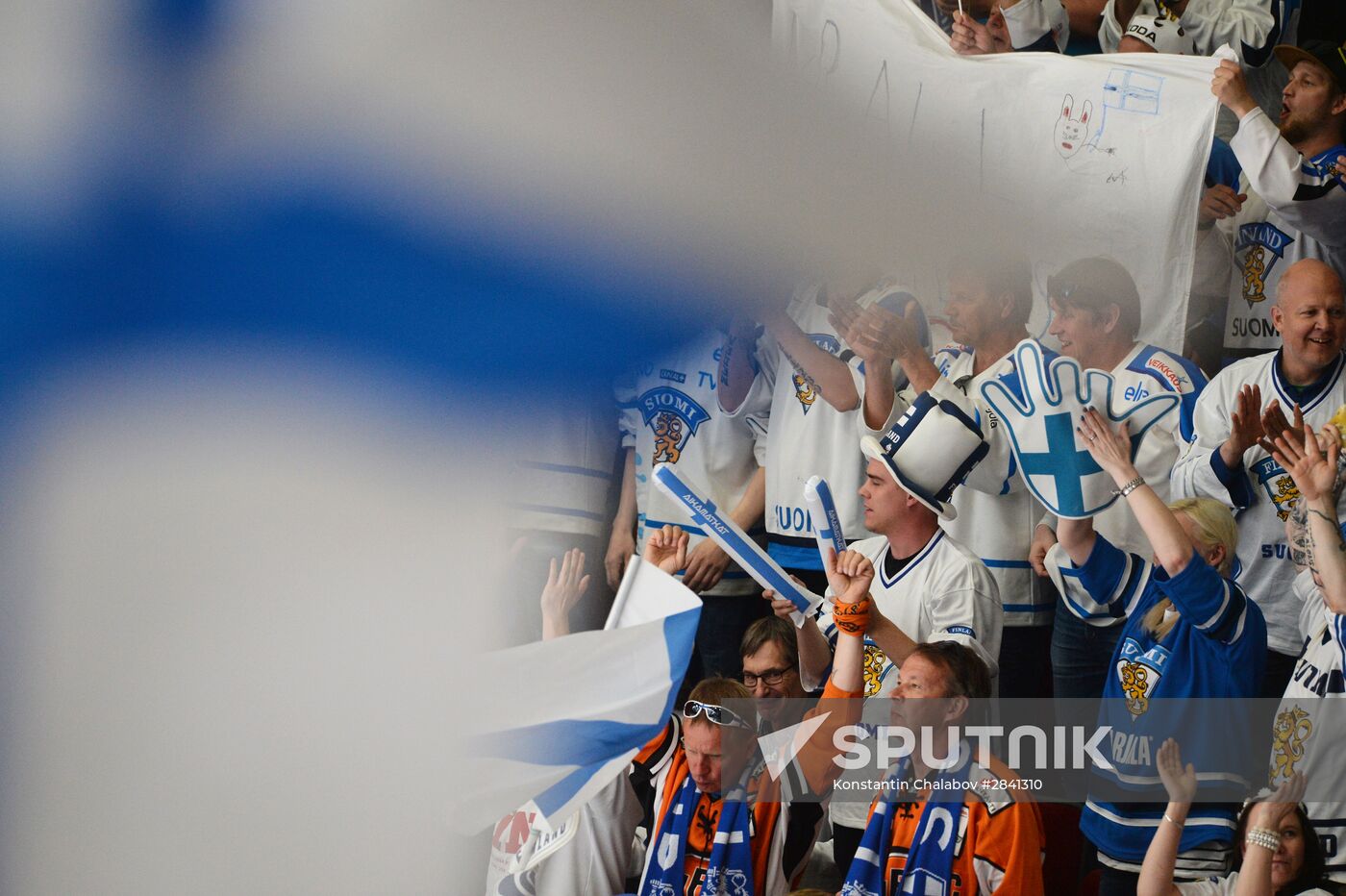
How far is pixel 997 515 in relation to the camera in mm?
3154

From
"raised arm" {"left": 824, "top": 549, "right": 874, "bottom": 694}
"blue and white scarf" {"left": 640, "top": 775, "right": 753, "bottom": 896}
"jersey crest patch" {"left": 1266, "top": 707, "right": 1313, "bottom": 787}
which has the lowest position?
"blue and white scarf" {"left": 640, "top": 775, "right": 753, "bottom": 896}

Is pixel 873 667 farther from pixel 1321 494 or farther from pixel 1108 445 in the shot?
pixel 1321 494

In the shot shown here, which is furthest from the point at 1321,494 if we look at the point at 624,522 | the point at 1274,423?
the point at 624,522

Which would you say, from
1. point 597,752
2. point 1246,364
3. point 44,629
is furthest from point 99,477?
point 1246,364

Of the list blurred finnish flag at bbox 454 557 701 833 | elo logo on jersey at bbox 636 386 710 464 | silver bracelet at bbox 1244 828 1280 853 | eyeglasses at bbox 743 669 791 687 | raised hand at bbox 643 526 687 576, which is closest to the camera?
blurred finnish flag at bbox 454 557 701 833

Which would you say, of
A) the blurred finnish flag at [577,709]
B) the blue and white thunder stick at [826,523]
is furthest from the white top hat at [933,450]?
the blurred finnish flag at [577,709]

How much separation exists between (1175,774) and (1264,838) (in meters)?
0.20

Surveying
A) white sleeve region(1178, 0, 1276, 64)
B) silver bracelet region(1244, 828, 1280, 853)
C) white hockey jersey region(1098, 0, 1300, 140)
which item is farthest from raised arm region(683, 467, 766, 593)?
white sleeve region(1178, 0, 1276, 64)

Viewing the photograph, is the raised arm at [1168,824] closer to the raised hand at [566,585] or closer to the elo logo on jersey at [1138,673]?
the elo logo on jersey at [1138,673]

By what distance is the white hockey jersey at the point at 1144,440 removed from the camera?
2.96m

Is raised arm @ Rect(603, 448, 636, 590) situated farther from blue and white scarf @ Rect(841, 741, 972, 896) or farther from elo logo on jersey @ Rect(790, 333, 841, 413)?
blue and white scarf @ Rect(841, 741, 972, 896)

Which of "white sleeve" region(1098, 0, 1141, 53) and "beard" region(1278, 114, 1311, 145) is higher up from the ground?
"white sleeve" region(1098, 0, 1141, 53)

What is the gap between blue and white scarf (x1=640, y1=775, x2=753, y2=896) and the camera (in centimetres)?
293

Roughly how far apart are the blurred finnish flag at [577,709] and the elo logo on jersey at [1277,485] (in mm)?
1868
